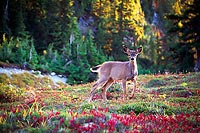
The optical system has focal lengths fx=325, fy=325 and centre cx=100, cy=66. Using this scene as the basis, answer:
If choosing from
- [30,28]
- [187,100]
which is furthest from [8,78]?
[30,28]

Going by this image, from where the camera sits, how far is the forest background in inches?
1937

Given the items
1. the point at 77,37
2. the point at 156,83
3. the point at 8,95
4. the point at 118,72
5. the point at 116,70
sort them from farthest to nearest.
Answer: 1. the point at 77,37
2. the point at 156,83
3. the point at 116,70
4. the point at 118,72
5. the point at 8,95

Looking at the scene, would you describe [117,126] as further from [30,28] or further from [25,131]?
Result: [30,28]

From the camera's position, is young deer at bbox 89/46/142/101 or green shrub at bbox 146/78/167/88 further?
green shrub at bbox 146/78/167/88

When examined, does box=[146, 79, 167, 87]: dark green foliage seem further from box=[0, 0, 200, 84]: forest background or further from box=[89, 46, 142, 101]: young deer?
box=[0, 0, 200, 84]: forest background

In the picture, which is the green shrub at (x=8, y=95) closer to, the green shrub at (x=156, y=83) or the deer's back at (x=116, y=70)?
the deer's back at (x=116, y=70)

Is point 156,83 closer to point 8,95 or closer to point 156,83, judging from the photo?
point 156,83

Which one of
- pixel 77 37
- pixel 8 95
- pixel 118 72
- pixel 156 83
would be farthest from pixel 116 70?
pixel 77 37

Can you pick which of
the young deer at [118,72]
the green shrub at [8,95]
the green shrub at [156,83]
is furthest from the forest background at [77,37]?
the green shrub at [8,95]

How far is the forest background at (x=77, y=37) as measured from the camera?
161ft

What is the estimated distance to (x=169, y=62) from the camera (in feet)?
224

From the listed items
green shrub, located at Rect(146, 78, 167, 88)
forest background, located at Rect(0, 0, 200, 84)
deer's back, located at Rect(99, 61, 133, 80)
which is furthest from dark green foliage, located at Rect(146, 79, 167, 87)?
forest background, located at Rect(0, 0, 200, 84)

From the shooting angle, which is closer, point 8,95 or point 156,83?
point 8,95

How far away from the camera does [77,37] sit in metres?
63.8
